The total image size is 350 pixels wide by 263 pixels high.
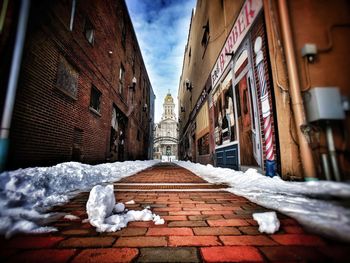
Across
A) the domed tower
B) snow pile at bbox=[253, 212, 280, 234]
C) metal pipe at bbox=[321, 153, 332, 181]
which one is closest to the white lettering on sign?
metal pipe at bbox=[321, 153, 332, 181]

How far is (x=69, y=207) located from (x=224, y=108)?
5520 mm

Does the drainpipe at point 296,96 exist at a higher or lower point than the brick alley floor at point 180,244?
higher

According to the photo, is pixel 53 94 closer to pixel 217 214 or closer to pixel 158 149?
pixel 217 214

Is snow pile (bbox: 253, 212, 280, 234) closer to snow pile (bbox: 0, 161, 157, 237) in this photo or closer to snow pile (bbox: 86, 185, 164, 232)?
snow pile (bbox: 86, 185, 164, 232)

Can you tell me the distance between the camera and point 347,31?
5.74 feet

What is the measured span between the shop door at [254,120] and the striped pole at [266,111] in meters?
0.25

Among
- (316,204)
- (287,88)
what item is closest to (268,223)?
(316,204)

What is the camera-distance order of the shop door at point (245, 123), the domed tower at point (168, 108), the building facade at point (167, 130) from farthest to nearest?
1. the domed tower at point (168, 108)
2. the building facade at point (167, 130)
3. the shop door at point (245, 123)

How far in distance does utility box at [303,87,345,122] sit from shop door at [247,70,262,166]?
1903 millimetres

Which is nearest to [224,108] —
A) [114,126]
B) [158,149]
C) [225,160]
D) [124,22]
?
[225,160]

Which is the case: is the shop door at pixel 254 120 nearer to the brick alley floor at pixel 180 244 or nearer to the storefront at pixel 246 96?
the storefront at pixel 246 96

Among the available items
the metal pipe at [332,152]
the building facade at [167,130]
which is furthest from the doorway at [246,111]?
the building facade at [167,130]

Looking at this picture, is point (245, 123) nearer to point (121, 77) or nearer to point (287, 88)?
point (287, 88)

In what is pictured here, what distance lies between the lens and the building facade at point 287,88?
167 cm
